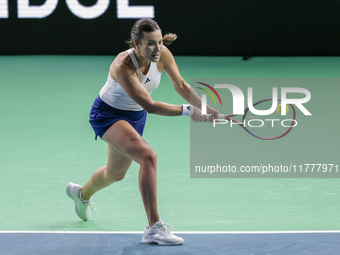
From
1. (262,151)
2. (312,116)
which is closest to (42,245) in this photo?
(262,151)

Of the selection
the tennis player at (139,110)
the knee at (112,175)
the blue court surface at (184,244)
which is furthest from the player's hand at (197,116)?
the blue court surface at (184,244)

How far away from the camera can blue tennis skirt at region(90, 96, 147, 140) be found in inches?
159

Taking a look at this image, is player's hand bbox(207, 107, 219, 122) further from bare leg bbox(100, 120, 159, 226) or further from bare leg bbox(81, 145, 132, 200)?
bare leg bbox(81, 145, 132, 200)

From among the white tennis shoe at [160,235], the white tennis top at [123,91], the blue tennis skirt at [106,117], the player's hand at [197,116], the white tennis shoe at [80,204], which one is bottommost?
the white tennis shoe at [80,204]

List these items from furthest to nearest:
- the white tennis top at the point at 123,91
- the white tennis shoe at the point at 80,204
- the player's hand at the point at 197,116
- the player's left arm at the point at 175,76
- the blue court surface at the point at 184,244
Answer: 1. the white tennis shoe at the point at 80,204
2. the player's left arm at the point at 175,76
3. the white tennis top at the point at 123,91
4. the player's hand at the point at 197,116
5. the blue court surface at the point at 184,244

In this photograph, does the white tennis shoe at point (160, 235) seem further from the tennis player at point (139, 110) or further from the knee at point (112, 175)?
the knee at point (112, 175)

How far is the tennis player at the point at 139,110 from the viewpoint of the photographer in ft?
12.2

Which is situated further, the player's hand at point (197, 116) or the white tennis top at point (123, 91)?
the white tennis top at point (123, 91)

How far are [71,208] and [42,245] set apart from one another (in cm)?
93

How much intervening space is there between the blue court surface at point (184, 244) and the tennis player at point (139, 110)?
5.9 inches

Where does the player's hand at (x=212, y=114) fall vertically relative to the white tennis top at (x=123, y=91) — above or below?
below

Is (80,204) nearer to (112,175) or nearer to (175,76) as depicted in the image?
(112,175)

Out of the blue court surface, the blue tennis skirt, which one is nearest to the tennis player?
the blue tennis skirt

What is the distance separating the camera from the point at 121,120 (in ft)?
13.1
